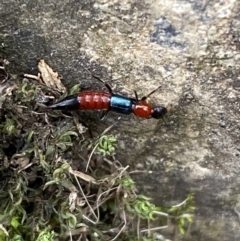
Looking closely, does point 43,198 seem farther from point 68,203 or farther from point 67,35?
point 67,35

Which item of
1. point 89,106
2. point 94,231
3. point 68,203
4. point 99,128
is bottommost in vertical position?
point 94,231

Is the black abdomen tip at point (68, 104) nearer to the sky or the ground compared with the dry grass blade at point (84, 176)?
nearer to the sky

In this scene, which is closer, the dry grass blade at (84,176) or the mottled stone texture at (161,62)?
the mottled stone texture at (161,62)

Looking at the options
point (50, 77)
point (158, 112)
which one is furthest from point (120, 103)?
point (50, 77)

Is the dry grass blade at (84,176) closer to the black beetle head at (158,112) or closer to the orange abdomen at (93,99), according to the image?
the orange abdomen at (93,99)

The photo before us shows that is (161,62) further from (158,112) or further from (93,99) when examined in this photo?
(93,99)

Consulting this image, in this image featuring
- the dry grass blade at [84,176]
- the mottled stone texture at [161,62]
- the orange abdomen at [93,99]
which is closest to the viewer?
the mottled stone texture at [161,62]

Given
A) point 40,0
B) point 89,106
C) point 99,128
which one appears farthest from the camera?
point 99,128

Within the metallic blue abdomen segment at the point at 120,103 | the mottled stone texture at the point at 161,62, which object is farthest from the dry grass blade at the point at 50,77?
the metallic blue abdomen segment at the point at 120,103

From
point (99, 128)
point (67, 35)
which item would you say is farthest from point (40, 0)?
point (99, 128)
